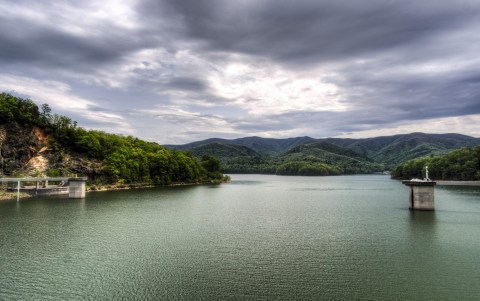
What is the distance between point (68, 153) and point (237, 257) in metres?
115

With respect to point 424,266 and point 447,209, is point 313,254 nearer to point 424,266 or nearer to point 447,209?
point 424,266

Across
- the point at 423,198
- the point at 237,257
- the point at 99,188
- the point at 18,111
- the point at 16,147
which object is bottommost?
the point at 237,257

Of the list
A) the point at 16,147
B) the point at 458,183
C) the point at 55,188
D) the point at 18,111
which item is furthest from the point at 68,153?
the point at 458,183

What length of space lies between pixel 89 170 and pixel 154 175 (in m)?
28.1

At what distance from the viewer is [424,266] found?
2961 cm

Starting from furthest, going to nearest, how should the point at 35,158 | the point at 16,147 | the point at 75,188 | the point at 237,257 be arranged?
Answer: the point at 35,158
the point at 16,147
the point at 75,188
the point at 237,257

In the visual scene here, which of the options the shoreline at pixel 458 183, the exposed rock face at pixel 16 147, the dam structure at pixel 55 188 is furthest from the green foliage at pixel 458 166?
the exposed rock face at pixel 16 147

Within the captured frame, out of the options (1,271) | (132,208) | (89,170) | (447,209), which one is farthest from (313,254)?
(89,170)

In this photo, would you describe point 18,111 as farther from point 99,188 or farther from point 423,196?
point 423,196

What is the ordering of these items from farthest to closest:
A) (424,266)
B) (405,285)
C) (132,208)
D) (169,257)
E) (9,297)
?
(132,208)
(169,257)
(424,266)
(405,285)
(9,297)

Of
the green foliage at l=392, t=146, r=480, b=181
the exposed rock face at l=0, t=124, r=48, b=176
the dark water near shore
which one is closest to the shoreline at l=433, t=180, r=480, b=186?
the green foliage at l=392, t=146, r=480, b=181

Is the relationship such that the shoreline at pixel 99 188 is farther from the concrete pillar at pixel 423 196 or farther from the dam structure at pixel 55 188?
the concrete pillar at pixel 423 196

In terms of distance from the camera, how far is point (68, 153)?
127 metres

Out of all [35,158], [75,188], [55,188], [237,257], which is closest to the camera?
[237,257]
